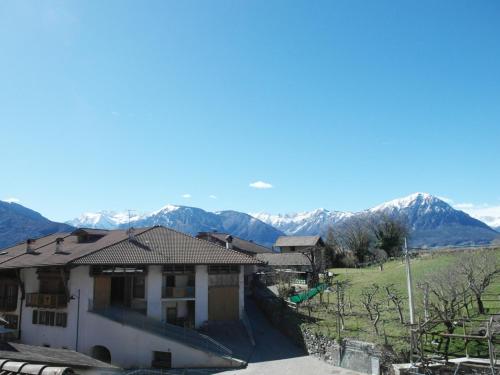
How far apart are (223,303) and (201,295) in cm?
212

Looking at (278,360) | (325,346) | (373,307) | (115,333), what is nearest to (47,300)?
(115,333)

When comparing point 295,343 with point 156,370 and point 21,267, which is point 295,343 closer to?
point 156,370

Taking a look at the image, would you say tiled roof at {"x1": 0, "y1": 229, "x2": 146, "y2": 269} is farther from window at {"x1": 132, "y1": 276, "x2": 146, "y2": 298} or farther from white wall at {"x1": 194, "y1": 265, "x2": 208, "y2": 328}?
white wall at {"x1": 194, "y1": 265, "x2": 208, "y2": 328}

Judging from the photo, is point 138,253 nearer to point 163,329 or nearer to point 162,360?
point 163,329

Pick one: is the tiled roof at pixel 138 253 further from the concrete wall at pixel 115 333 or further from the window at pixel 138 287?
the window at pixel 138 287

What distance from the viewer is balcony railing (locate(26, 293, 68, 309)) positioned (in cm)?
3400

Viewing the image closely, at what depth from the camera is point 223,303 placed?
36125mm

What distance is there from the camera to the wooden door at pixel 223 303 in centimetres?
3559

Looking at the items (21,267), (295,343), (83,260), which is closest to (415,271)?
(295,343)

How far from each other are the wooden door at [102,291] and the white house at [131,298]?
0.08 meters

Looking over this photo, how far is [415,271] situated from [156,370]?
3339cm

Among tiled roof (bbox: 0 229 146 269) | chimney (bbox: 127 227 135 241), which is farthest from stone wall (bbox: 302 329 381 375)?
tiled roof (bbox: 0 229 146 269)

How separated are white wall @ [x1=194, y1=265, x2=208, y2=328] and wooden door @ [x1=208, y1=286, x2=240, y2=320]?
393mm

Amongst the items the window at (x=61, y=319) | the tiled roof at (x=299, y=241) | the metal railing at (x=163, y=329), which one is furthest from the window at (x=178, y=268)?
the tiled roof at (x=299, y=241)
